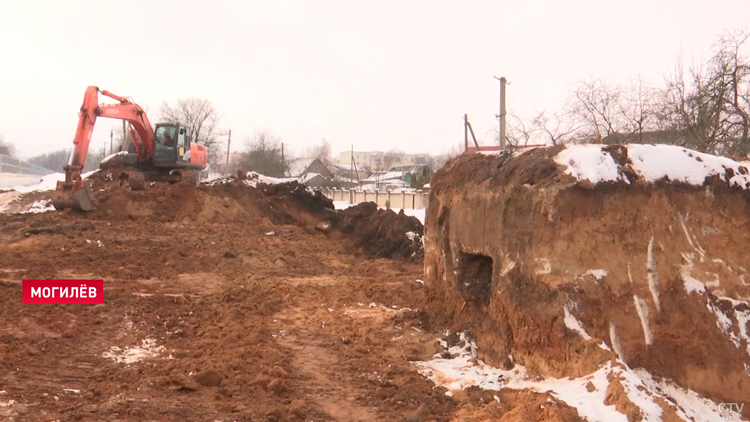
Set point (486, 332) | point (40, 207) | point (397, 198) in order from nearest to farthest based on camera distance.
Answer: point (486, 332), point (40, 207), point (397, 198)

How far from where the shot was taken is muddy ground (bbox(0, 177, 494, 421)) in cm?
464

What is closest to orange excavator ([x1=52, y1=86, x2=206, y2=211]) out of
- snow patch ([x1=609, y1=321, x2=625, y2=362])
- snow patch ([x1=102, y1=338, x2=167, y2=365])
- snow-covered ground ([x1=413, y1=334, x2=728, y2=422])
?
snow patch ([x1=102, y1=338, x2=167, y2=365])

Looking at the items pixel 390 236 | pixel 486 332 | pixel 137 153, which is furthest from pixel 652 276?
pixel 137 153

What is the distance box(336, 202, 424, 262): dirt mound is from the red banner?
724cm

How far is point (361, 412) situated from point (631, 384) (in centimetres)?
213

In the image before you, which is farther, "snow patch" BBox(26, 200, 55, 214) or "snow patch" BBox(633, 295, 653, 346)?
"snow patch" BBox(26, 200, 55, 214)

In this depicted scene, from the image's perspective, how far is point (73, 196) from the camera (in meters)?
16.4

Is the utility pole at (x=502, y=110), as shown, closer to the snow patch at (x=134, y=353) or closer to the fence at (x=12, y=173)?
the snow patch at (x=134, y=353)

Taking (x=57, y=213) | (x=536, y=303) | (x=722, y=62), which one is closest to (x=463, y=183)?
(x=536, y=303)

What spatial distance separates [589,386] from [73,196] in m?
16.2

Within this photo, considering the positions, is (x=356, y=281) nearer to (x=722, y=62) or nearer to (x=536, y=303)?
(x=536, y=303)

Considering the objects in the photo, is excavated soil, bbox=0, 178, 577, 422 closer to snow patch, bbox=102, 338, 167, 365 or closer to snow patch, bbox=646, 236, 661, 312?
snow patch, bbox=102, 338, 167, 365

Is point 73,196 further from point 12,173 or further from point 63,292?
point 12,173

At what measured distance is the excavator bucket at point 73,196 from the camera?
16438 mm
